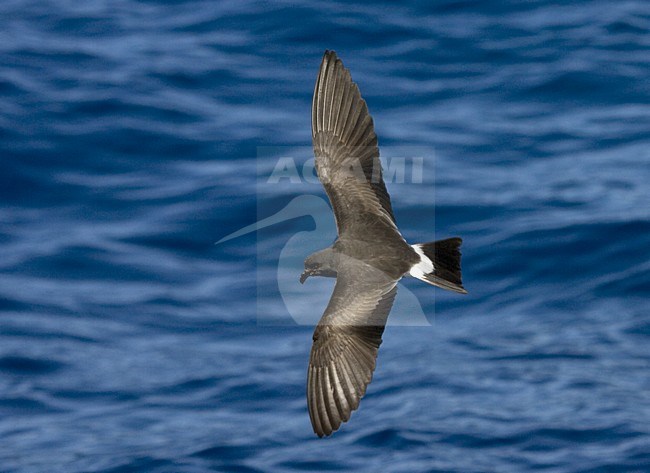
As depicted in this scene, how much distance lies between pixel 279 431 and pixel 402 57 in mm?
5302

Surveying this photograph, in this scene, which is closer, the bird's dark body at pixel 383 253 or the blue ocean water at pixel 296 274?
the bird's dark body at pixel 383 253

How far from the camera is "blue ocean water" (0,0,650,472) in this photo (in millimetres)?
11906

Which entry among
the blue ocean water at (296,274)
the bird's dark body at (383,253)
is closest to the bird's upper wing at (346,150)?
the bird's dark body at (383,253)

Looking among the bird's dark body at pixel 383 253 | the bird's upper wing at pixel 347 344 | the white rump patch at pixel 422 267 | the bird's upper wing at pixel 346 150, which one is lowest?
the bird's upper wing at pixel 347 344

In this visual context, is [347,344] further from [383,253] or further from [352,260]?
[383,253]

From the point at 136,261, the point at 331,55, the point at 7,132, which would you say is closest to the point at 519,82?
the point at 136,261

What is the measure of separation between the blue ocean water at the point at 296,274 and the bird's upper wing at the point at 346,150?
3661 millimetres

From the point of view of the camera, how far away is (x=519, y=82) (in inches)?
581

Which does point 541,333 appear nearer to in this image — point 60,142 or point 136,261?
point 136,261

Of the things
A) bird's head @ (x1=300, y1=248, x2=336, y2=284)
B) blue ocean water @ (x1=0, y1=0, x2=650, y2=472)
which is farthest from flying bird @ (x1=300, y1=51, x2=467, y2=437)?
blue ocean water @ (x1=0, y1=0, x2=650, y2=472)

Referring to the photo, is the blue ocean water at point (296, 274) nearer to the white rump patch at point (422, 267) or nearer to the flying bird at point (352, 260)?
the flying bird at point (352, 260)

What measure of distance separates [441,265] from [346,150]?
111 centimetres

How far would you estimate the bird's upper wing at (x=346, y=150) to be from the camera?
7793mm

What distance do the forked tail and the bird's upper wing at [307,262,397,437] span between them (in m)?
0.26
